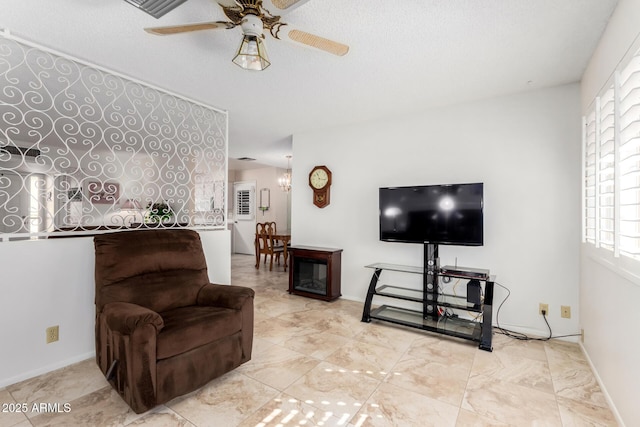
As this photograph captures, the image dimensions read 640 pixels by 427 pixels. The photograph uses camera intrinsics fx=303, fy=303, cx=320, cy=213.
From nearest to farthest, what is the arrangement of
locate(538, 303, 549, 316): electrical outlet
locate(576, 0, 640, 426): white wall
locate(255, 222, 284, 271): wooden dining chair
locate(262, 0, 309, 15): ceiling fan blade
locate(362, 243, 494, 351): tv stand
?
1. locate(262, 0, 309, 15): ceiling fan blade
2. locate(576, 0, 640, 426): white wall
3. locate(362, 243, 494, 351): tv stand
4. locate(538, 303, 549, 316): electrical outlet
5. locate(255, 222, 284, 271): wooden dining chair

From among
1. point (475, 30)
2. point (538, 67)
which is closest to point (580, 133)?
point (538, 67)

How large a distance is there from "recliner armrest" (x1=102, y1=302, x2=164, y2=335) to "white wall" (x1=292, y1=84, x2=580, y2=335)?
2.75 m

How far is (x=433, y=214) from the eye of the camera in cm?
318

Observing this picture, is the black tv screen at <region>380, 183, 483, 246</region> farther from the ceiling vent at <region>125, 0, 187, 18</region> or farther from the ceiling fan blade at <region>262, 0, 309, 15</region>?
the ceiling vent at <region>125, 0, 187, 18</region>

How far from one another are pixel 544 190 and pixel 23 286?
4.47 metres

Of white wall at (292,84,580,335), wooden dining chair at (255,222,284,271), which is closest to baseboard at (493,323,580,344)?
white wall at (292,84,580,335)

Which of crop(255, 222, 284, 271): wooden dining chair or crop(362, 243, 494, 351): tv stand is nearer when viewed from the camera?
crop(362, 243, 494, 351): tv stand

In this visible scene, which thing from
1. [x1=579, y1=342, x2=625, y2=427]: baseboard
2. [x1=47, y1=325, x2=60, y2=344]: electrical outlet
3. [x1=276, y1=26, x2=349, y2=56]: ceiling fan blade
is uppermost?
[x1=276, y1=26, x2=349, y2=56]: ceiling fan blade

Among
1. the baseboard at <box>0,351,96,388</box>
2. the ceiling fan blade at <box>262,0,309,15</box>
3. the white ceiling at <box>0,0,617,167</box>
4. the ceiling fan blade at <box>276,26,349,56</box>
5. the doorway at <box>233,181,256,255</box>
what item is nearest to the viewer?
the ceiling fan blade at <box>262,0,309,15</box>

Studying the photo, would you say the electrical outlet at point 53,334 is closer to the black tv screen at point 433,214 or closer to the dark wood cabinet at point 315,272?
the dark wood cabinet at point 315,272

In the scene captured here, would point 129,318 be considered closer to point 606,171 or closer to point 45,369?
point 45,369

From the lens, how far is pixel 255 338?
2.90 m

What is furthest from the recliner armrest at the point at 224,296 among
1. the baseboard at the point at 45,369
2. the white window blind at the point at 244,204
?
the white window blind at the point at 244,204

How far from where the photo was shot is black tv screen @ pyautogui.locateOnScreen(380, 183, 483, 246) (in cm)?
296
